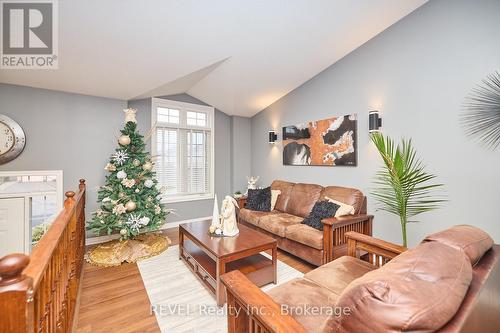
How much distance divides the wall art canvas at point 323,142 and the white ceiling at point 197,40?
0.96 metres

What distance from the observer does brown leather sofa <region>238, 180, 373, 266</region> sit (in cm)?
268

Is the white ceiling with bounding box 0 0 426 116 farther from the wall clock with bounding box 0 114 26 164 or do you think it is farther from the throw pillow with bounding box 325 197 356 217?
the throw pillow with bounding box 325 197 356 217

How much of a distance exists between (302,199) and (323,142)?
1020mm

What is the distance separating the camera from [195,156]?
4.86 m

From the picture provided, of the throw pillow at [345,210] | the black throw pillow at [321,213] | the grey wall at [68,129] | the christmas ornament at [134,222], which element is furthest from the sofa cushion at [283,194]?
the grey wall at [68,129]

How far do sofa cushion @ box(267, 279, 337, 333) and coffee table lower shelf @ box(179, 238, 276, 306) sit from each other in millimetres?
823

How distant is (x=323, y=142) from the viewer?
378 cm

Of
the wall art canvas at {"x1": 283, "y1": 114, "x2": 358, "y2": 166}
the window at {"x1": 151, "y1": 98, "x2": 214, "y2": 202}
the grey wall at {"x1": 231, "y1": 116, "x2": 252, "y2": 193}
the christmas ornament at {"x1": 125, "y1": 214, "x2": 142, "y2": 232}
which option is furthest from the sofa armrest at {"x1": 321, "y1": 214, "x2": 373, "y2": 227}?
the window at {"x1": 151, "y1": 98, "x2": 214, "y2": 202}

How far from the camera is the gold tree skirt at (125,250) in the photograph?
9.91 ft

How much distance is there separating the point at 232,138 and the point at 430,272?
471 cm

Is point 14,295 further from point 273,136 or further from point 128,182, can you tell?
point 273,136

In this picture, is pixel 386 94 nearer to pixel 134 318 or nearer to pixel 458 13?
pixel 458 13

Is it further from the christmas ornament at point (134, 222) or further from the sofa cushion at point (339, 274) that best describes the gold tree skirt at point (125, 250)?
the sofa cushion at point (339, 274)

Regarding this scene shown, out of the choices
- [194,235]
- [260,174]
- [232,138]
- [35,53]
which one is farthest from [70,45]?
[260,174]
